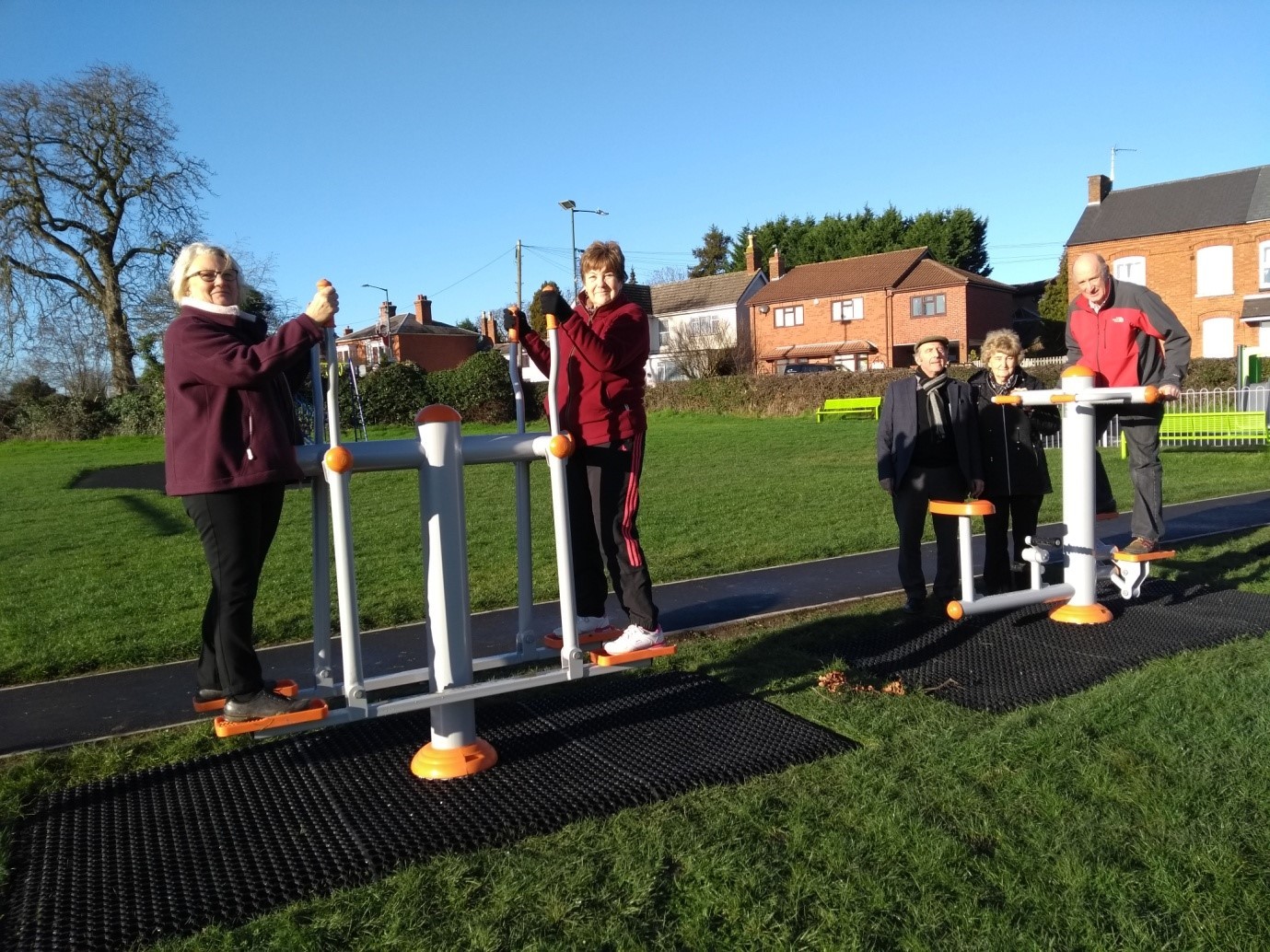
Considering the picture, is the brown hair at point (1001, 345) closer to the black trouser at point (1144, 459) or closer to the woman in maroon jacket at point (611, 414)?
the black trouser at point (1144, 459)

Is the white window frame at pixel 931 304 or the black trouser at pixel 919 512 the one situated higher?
the white window frame at pixel 931 304

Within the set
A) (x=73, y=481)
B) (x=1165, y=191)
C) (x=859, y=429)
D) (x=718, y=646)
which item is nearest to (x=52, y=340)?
(x=73, y=481)

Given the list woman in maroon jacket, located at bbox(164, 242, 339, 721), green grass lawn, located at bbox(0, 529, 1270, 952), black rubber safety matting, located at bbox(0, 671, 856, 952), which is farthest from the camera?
woman in maroon jacket, located at bbox(164, 242, 339, 721)

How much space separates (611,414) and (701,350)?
43901mm

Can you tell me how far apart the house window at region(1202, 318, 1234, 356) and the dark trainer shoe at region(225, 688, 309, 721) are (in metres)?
42.9

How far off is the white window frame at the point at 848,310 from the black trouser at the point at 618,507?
4889 centimetres

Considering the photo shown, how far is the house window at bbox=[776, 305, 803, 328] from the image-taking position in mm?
53531

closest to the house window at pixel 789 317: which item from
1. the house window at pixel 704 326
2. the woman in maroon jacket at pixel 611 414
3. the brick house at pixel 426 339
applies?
the house window at pixel 704 326

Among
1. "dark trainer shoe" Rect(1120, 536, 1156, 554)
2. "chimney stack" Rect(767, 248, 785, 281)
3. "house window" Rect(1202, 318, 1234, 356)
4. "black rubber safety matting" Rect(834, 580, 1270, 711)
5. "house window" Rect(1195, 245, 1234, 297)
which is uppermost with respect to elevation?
"chimney stack" Rect(767, 248, 785, 281)

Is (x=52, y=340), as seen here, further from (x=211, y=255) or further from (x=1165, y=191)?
(x=1165, y=191)

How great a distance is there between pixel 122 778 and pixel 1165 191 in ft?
154

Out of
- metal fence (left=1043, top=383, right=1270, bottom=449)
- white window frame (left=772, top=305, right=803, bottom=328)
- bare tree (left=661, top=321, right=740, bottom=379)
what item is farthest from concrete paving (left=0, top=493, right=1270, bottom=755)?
white window frame (left=772, top=305, right=803, bottom=328)

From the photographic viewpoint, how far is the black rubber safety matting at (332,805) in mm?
2822

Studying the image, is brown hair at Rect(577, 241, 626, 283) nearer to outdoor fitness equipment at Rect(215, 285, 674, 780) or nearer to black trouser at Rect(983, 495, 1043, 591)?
outdoor fitness equipment at Rect(215, 285, 674, 780)
